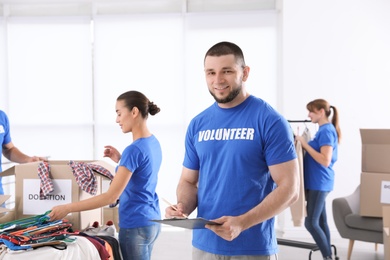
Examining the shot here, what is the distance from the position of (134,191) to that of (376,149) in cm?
248

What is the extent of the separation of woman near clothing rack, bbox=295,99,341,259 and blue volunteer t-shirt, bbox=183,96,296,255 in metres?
2.40

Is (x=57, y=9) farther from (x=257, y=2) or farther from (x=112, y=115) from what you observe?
(x=257, y=2)

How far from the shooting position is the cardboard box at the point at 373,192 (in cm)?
421

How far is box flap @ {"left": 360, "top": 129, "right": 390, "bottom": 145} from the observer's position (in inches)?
161

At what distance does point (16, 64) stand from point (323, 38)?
3572 millimetres

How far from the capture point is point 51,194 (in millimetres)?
2385

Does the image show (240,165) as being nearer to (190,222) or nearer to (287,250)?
(190,222)

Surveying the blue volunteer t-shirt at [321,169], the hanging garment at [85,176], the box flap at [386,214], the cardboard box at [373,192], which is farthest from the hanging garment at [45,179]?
the cardboard box at [373,192]

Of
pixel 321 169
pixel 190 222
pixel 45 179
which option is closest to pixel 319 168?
pixel 321 169

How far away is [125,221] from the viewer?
2330 millimetres

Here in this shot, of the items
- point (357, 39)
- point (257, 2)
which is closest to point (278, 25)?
point (257, 2)

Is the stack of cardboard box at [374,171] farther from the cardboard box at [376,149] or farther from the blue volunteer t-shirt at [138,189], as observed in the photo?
the blue volunteer t-shirt at [138,189]

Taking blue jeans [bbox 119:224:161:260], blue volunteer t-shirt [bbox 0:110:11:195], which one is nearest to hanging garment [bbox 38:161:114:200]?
blue jeans [bbox 119:224:161:260]

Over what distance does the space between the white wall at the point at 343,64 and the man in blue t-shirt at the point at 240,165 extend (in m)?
3.76
